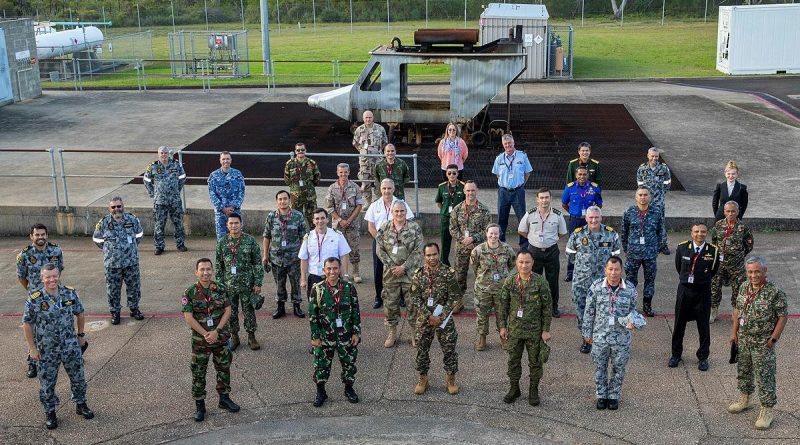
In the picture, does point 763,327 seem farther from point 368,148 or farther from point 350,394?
point 368,148

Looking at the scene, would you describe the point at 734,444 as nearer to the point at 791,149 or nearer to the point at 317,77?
the point at 791,149

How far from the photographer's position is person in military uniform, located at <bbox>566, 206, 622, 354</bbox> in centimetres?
1018

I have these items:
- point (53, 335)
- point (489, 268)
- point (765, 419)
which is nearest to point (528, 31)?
point (489, 268)

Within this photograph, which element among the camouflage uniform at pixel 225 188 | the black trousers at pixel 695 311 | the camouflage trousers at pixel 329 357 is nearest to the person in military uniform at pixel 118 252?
the camouflage uniform at pixel 225 188

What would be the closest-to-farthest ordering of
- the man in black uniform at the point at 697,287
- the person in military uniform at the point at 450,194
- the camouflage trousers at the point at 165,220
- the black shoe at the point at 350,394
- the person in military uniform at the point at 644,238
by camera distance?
the black shoe at the point at 350,394 → the man in black uniform at the point at 697,287 → the person in military uniform at the point at 644,238 → the person in military uniform at the point at 450,194 → the camouflage trousers at the point at 165,220

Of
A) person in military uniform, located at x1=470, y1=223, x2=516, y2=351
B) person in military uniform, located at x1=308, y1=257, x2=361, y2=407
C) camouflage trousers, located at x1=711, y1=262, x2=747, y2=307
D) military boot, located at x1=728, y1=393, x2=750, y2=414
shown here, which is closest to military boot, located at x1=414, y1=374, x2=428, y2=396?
person in military uniform, located at x1=308, y1=257, x2=361, y2=407

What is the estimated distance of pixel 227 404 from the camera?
29.9 feet

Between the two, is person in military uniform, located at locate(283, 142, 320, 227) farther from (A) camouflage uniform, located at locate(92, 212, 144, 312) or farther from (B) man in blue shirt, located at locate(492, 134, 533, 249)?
(B) man in blue shirt, located at locate(492, 134, 533, 249)

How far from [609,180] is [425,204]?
374 centimetres

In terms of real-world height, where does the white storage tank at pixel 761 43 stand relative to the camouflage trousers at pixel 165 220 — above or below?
above

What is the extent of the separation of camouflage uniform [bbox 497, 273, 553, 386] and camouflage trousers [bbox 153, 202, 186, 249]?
6966 millimetres

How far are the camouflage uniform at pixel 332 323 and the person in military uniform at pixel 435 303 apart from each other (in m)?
0.61

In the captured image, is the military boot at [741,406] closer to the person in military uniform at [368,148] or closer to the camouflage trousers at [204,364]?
the camouflage trousers at [204,364]

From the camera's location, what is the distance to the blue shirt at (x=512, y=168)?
1315 centimetres
